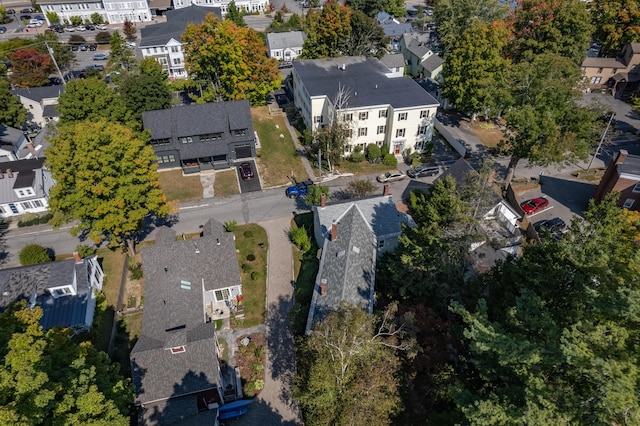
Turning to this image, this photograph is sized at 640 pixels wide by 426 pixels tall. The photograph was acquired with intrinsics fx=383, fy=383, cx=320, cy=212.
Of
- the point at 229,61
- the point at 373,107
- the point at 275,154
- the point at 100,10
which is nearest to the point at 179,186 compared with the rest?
the point at 275,154

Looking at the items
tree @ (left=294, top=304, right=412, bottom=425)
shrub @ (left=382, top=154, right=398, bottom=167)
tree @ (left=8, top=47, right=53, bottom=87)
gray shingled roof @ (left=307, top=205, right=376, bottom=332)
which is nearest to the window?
shrub @ (left=382, top=154, right=398, bottom=167)

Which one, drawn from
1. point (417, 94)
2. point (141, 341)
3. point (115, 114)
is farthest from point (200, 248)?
point (417, 94)

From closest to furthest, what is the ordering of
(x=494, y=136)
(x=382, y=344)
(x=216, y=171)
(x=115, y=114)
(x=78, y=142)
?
(x=382, y=344), (x=78, y=142), (x=115, y=114), (x=216, y=171), (x=494, y=136)

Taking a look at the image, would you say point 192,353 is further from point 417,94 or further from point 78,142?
point 417,94

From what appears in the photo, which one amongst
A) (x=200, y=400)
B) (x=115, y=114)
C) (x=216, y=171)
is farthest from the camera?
(x=216, y=171)

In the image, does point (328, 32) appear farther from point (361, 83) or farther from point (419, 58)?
point (361, 83)

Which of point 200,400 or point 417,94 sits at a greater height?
point 417,94
